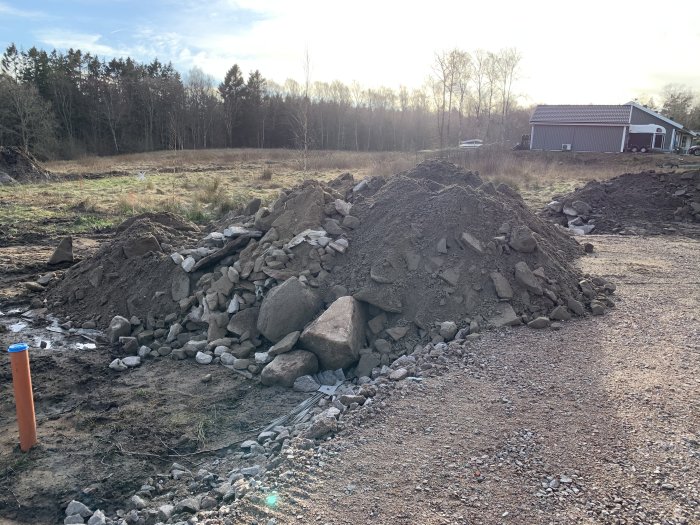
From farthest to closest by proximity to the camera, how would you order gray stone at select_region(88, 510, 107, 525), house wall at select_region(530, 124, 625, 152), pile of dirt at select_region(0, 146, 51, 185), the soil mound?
house wall at select_region(530, 124, 625, 152) < pile of dirt at select_region(0, 146, 51, 185) < the soil mound < gray stone at select_region(88, 510, 107, 525)

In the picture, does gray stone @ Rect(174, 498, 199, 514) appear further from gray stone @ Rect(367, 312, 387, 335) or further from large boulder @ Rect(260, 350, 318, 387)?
gray stone @ Rect(367, 312, 387, 335)

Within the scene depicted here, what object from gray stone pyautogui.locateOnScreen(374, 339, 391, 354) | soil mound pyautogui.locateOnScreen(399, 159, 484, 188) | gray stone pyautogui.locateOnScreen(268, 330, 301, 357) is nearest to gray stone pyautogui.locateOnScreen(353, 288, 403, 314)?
gray stone pyautogui.locateOnScreen(374, 339, 391, 354)

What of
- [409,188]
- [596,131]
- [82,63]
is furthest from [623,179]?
[82,63]

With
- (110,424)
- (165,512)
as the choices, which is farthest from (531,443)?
(110,424)

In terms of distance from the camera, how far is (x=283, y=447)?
4.05 meters

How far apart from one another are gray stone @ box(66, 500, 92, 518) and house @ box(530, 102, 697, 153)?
139ft

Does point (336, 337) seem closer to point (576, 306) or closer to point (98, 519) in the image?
point (98, 519)

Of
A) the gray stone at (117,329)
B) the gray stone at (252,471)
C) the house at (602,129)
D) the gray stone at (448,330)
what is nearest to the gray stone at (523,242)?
the gray stone at (448,330)

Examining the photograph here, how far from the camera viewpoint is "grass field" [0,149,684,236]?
14.4m

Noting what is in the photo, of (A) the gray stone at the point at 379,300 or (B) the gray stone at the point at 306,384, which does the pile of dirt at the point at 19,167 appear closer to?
(A) the gray stone at the point at 379,300

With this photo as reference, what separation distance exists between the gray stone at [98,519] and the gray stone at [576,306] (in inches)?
204

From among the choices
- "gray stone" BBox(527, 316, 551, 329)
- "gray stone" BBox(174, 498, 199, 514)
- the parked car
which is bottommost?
"gray stone" BBox(174, 498, 199, 514)

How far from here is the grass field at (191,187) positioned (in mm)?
14414

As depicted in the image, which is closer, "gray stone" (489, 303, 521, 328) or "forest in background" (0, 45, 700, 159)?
"gray stone" (489, 303, 521, 328)
